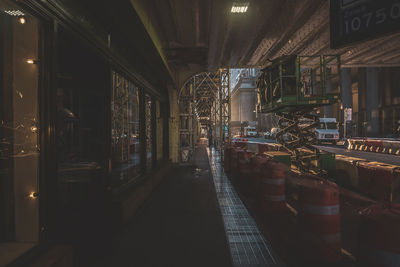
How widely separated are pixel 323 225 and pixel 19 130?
4216 mm

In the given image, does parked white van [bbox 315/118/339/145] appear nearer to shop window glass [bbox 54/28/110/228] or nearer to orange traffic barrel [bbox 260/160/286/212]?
orange traffic barrel [bbox 260/160/286/212]

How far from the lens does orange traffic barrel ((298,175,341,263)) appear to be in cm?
257

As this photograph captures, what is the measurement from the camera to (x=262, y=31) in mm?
5660

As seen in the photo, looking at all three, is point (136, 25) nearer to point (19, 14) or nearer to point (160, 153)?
point (19, 14)

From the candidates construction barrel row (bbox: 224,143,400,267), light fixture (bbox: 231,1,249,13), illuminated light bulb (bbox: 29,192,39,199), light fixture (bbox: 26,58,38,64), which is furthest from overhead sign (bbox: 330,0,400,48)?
illuminated light bulb (bbox: 29,192,39,199)

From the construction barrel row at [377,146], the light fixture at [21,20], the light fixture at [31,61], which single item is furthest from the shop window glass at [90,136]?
the construction barrel row at [377,146]

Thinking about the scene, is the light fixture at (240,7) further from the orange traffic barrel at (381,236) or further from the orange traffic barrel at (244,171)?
the orange traffic barrel at (244,171)

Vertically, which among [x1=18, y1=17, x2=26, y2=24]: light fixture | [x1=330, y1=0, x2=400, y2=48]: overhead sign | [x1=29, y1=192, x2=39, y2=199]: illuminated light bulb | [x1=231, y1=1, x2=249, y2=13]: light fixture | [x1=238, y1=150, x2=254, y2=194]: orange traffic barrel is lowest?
[x1=238, y1=150, x2=254, y2=194]: orange traffic barrel

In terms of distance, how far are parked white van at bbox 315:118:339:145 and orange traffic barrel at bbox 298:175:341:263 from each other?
66.0 ft

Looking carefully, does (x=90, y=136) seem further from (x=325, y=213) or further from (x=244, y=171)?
(x=244, y=171)

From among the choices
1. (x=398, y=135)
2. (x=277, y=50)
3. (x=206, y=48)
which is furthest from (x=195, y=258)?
(x=398, y=135)

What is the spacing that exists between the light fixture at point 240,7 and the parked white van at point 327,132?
19438 mm

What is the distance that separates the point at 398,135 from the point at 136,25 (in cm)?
3358

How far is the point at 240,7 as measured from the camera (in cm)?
423
